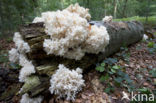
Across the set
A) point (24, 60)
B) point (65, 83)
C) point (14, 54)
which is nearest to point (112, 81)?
point (65, 83)

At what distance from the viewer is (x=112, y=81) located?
2.54 m

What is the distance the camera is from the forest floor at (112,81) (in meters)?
2.20

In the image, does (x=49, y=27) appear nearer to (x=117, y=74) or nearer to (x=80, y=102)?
(x=80, y=102)

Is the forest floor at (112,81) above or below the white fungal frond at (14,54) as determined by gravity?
below

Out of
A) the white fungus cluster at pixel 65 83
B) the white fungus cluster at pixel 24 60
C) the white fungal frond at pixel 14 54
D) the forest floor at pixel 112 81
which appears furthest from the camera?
the white fungal frond at pixel 14 54

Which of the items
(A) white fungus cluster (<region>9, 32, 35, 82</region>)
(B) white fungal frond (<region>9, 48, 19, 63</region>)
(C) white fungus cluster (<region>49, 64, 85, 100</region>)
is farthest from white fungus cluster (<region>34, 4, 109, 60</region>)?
(B) white fungal frond (<region>9, 48, 19, 63</region>)

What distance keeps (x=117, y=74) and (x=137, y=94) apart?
2.20 ft

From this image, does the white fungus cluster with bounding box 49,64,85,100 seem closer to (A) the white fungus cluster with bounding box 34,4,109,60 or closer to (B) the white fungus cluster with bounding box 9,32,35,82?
(A) the white fungus cluster with bounding box 34,4,109,60

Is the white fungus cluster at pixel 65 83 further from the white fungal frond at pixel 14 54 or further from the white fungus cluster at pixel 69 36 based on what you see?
the white fungal frond at pixel 14 54

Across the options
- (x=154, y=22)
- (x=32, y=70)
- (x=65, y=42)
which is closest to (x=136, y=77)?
(x=65, y=42)

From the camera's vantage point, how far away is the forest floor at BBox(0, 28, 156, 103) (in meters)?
2.20

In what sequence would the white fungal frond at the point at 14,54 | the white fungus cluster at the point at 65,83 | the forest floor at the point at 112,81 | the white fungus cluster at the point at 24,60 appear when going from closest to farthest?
the white fungus cluster at the point at 65,83, the forest floor at the point at 112,81, the white fungus cluster at the point at 24,60, the white fungal frond at the point at 14,54

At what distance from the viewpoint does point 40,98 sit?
7.63ft

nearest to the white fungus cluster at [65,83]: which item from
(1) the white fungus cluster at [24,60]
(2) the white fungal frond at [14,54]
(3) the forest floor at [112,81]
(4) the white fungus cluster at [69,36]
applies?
(3) the forest floor at [112,81]
